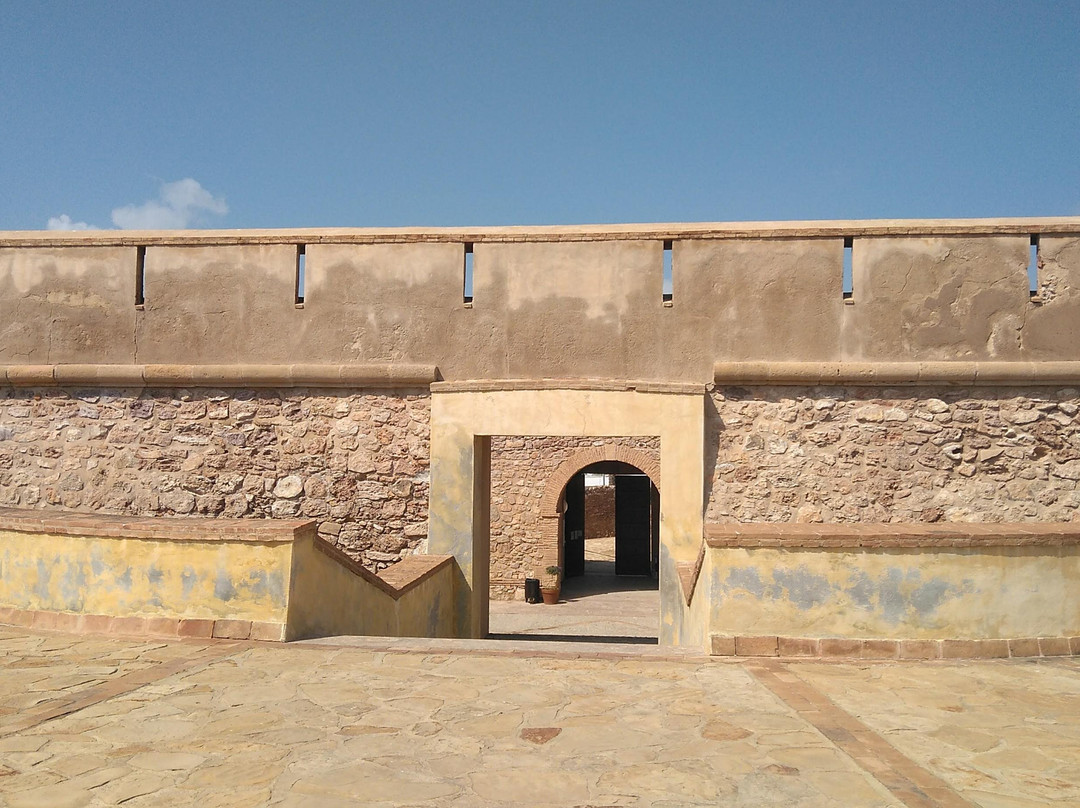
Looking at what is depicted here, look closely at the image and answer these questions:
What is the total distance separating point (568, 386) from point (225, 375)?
11.1ft

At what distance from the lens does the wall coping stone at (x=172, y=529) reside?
5.57 metres

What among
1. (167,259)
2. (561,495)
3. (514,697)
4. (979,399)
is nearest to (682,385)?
(979,399)

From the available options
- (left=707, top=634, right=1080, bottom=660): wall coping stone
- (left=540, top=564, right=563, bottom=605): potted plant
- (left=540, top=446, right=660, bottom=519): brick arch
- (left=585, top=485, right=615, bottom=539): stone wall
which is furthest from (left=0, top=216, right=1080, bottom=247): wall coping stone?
(left=585, top=485, right=615, bottom=539): stone wall

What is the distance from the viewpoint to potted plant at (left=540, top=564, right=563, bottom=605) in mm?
16859

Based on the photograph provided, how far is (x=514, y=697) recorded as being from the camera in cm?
443

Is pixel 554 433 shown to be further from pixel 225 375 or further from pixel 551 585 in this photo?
pixel 551 585

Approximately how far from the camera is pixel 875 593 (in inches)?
212

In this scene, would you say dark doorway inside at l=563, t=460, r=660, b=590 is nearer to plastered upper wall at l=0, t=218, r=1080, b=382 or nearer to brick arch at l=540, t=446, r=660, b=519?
brick arch at l=540, t=446, r=660, b=519

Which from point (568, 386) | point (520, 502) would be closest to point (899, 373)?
point (568, 386)

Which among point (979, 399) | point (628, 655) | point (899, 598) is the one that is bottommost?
point (628, 655)

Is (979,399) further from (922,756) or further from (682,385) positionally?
(922,756)

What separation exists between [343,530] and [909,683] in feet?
17.6

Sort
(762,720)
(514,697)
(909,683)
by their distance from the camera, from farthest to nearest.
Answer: (909,683) → (514,697) → (762,720)

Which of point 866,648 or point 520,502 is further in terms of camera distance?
point 520,502
